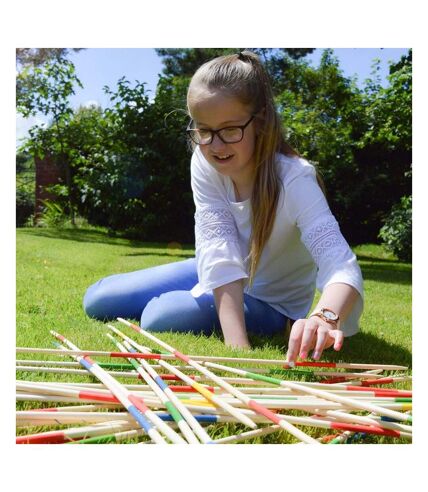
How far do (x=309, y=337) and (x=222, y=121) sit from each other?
82 centimetres

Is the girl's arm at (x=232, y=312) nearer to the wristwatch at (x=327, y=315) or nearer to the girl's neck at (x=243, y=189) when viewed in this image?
the girl's neck at (x=243, y=189)

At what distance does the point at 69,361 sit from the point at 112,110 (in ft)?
25.5

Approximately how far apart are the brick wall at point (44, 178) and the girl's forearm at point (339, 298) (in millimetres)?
9472

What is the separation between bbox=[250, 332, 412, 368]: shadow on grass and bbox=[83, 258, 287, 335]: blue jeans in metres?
0.11

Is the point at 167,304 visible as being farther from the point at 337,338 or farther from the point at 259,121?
the point at 337,338

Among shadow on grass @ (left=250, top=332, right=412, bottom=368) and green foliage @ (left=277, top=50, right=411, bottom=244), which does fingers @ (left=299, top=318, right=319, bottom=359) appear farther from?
green foliage @ (left=277, top=50, right=411, bottom=244)

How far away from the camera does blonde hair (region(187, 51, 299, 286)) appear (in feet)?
5.95

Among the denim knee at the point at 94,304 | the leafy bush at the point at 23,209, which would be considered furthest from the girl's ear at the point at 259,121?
the leafy bush at the point at 23,209

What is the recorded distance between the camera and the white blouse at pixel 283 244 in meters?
1.74

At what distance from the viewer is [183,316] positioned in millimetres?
2186

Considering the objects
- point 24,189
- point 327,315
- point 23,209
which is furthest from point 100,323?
point 24,189

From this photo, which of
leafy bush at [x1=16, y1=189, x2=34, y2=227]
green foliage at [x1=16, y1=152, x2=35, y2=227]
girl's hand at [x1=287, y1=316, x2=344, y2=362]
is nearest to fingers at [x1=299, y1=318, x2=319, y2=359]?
girl's hand at [x1=287, y1=316, x2=344, y2=362]
